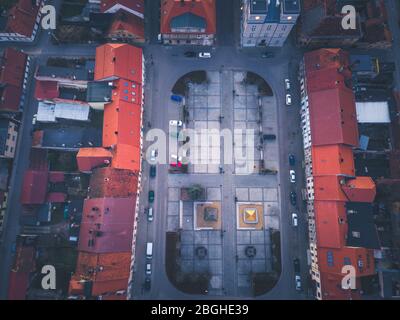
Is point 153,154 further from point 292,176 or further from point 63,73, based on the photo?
point 292,176

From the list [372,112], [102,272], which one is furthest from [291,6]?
[102,272]

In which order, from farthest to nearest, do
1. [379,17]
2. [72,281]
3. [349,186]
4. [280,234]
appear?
[379,17] → [280,234] → [349,186] → [72,281]

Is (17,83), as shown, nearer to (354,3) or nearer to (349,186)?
(349,186)

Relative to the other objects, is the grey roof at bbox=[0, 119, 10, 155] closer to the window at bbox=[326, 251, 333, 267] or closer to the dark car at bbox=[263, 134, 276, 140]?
the dark car at bbox=[263, 134, 276, 140]

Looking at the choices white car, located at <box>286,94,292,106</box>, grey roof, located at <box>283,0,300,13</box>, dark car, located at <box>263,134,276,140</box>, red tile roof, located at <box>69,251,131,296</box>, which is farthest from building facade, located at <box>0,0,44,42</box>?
white car, located at <box>286,94,292,106</box>

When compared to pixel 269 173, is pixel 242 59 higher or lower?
higher

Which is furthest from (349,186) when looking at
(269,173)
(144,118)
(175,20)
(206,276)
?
(175,20)

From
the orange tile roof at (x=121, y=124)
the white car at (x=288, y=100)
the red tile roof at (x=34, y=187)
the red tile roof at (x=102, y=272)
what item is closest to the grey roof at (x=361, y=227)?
the white car at (x=288, y=100)
